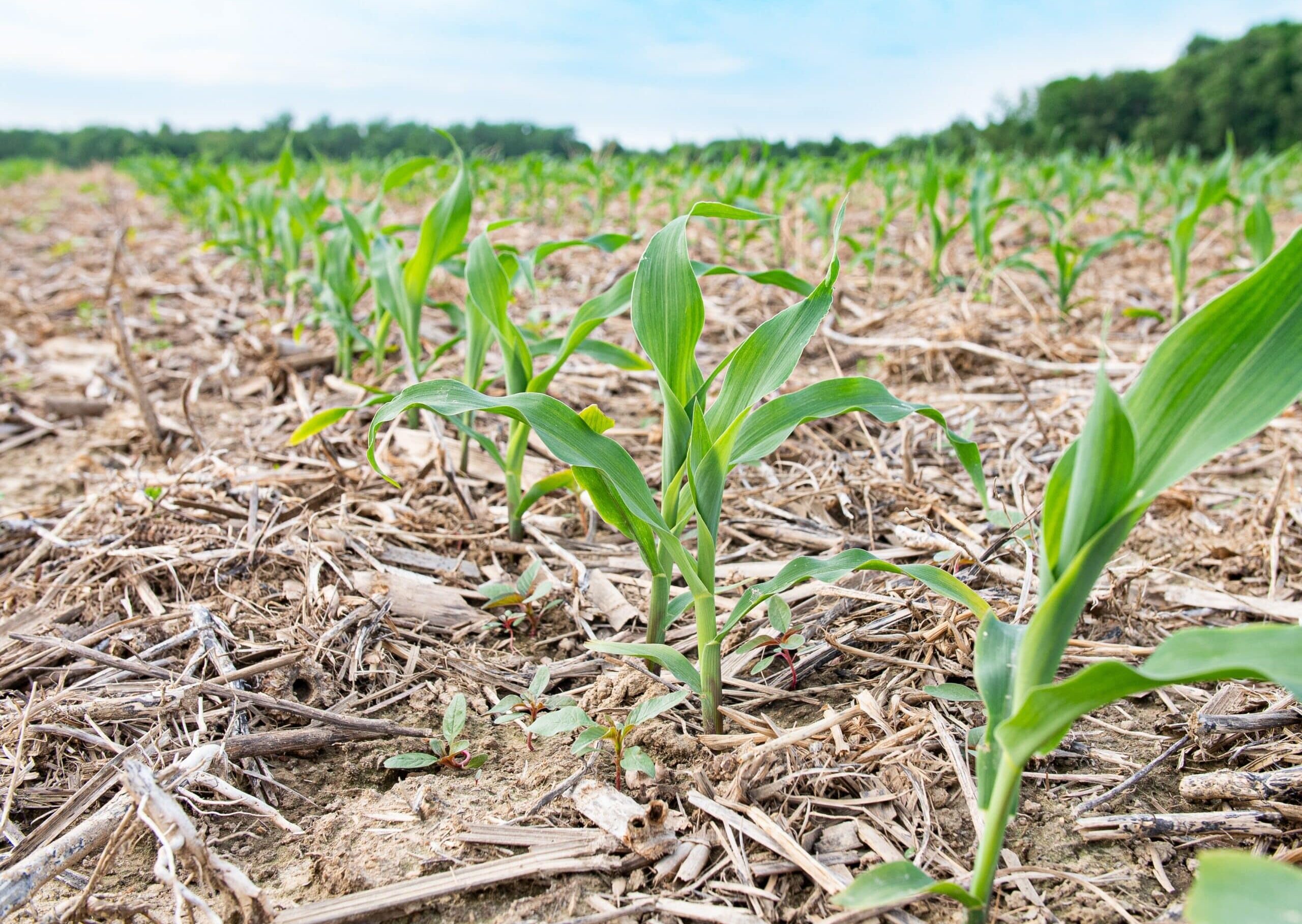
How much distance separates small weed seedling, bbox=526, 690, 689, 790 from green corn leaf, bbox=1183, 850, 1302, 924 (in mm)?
665

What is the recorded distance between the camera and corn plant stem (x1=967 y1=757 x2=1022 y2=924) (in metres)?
0.88

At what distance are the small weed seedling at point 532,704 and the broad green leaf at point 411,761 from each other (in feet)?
0.37

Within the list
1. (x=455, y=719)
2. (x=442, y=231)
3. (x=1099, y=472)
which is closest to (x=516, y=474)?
(x=455, y=719)

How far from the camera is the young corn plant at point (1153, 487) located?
0.74m

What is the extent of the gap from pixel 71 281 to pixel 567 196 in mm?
3941

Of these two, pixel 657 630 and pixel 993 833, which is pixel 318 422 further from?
pixel 993 833

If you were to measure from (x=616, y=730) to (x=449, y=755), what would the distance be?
28cm

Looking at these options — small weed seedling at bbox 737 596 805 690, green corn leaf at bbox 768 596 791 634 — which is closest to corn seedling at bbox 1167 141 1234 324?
small weed seedling at bbox 737 596 805 690

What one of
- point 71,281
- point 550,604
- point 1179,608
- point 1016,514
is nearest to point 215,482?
point 550,604

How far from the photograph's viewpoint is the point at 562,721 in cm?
121

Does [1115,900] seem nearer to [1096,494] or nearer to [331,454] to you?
[1096,494]

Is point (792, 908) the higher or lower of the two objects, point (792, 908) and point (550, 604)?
the lower

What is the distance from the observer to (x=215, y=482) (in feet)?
6.91

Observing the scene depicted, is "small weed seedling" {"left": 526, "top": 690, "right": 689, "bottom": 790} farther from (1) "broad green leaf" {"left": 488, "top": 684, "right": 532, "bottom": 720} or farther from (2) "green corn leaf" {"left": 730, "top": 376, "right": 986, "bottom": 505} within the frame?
(2) "green corn leaf" {"left": 730, "top": 376, "right": 986, "bottom": 505}
